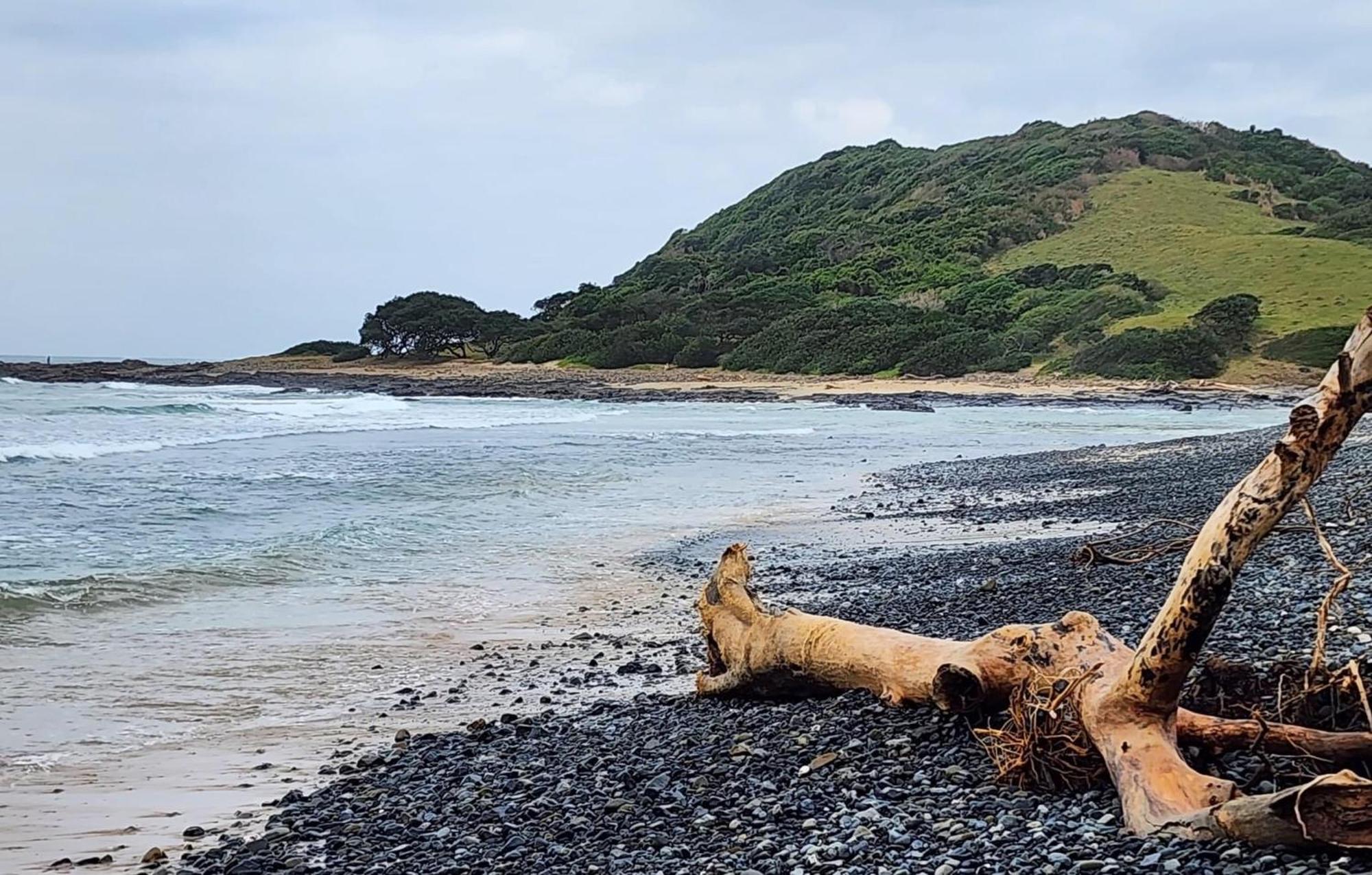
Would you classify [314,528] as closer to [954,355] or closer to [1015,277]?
[954,355]

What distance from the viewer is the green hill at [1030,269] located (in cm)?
5962

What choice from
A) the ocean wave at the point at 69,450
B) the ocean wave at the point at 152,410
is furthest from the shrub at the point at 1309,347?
the ocean wave at the point at 69,450

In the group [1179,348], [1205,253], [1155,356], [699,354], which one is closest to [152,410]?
[699,354]

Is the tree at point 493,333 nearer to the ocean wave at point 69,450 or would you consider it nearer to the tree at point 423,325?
the tree at point 423,325

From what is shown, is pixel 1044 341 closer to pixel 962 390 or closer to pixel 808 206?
pixel 962 390

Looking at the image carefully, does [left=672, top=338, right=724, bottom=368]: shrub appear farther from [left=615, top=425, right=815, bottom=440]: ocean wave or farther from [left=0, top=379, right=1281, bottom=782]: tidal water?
[left=615, top=425, right=815, bottom=440]: ocean wave

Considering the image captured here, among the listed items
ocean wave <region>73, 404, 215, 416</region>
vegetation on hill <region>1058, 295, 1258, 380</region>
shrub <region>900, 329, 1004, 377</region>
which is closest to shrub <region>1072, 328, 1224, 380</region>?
vegetation on hill <region>1058, 295, 1258, 380</region>

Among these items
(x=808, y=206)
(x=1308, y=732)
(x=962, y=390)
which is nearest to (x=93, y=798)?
(x=1308, y=732)

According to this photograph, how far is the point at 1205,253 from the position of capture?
237 feet

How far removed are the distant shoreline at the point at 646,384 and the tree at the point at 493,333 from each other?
8.55ft

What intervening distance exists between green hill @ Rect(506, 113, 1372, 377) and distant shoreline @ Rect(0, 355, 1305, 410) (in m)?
2.59

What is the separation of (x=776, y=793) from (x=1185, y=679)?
5.74 ft

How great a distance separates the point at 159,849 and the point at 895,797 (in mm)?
3164

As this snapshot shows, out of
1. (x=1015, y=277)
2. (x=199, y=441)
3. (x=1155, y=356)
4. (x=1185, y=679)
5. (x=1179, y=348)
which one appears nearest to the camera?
(x=1185, y=679)
